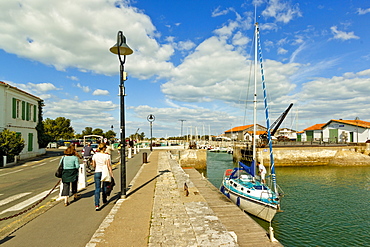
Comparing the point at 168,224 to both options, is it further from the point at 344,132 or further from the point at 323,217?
the point at 344,132

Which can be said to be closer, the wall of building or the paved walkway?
the paved walkway

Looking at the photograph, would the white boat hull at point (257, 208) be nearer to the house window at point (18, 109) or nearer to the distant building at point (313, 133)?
the house window at point (18, 109)

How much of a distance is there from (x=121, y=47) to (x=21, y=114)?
22449 millimetres

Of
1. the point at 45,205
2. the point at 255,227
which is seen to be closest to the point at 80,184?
the point at 45,205

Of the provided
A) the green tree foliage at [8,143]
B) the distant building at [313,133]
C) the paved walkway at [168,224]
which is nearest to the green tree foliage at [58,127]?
the green tree foliage at [8,143]

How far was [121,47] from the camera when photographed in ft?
23.3

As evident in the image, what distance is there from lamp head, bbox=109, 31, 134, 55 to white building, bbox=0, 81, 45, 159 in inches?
761

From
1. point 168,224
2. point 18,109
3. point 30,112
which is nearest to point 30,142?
point 30,112

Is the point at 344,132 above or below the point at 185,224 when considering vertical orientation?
above

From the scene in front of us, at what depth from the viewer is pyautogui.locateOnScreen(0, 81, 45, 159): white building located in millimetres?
20891

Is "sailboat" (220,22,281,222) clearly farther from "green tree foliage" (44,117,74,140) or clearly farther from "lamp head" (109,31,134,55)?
"green tree foliage" (44,117,74,140)

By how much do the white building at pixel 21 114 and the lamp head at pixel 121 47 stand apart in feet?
63.4

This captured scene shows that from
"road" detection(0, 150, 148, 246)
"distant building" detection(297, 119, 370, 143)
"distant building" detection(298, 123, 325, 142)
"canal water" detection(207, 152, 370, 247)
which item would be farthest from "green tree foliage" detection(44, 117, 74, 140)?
"distant building" detection(298, 123, 325, 142)

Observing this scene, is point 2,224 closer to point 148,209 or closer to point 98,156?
point 98,156
